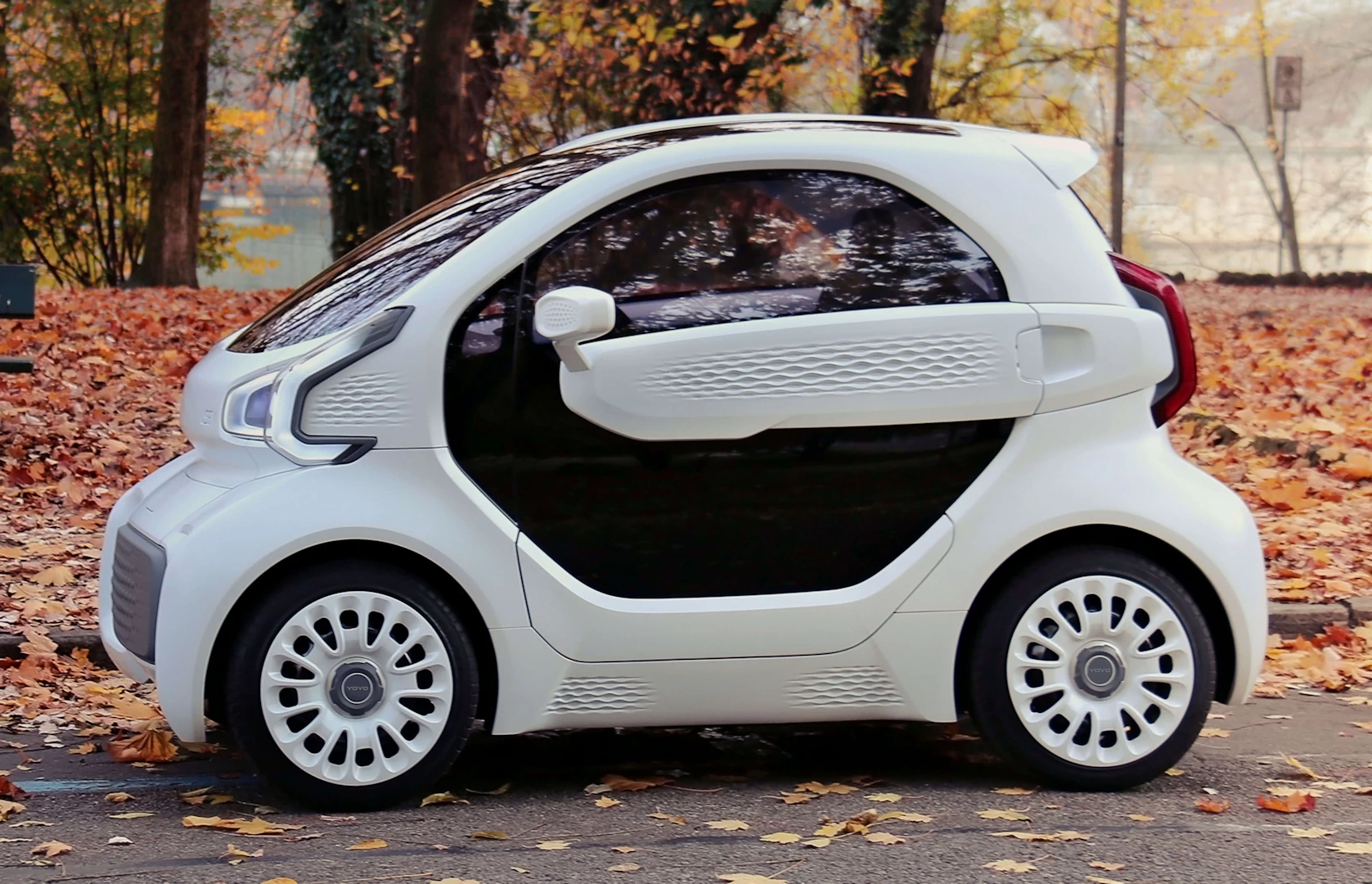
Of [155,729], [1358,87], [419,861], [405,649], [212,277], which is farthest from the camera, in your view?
[212,277]

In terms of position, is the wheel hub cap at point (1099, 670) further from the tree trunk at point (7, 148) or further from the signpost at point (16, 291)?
the tree trunk at point (7, 148)

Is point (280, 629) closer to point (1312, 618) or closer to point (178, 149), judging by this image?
point (1312, 618)

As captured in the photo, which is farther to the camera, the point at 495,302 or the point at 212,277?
the point at 212,277

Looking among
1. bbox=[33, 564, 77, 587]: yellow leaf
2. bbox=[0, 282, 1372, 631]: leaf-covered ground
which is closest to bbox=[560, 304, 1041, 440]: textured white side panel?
bbox=[0, 282, 1372, 631]: leaf-covered ground

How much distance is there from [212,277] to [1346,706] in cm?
3560

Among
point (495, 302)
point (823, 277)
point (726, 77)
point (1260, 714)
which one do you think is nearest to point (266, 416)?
point (495, 302)

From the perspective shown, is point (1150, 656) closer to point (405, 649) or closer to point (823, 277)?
point (823, 277)

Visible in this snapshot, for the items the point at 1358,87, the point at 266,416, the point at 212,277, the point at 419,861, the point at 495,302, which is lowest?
the point at 419,861

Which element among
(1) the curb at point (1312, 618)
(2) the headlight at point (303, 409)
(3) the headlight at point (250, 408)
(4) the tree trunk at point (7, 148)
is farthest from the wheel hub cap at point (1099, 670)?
(4) the tree trunk at point (7, 148)

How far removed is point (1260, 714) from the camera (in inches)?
223

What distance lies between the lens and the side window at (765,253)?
4.54 metres

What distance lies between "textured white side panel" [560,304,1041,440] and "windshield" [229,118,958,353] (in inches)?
21.2

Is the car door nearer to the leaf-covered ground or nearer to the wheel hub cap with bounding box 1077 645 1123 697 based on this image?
the wheel hub cap with bounding box 1077 645 1123 697

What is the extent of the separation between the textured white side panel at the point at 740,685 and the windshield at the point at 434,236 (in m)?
0.98
